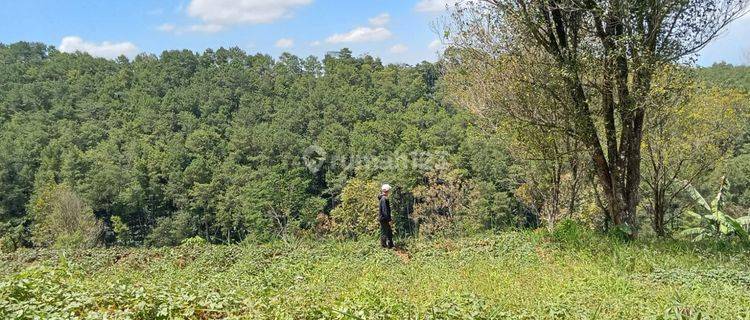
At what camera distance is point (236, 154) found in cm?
7062

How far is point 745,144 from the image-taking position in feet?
169

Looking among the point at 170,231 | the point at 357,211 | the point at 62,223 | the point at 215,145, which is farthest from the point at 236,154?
the point at 357,211

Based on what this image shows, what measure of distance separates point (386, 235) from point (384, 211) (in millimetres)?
516

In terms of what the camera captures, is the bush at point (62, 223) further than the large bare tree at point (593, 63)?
Yes

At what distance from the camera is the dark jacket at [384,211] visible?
33.2 ft

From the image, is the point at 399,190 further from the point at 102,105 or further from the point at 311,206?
the point at 102,105

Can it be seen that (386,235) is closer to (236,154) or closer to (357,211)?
(357,211)

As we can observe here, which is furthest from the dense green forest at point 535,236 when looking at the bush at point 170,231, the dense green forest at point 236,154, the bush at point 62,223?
the bush at point 170,231

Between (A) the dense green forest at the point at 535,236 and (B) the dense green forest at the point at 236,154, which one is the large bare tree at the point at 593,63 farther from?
(B) the dense green forest at the point at 236,154

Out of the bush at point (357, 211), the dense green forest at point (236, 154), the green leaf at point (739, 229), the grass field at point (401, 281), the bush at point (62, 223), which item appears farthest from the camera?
the dense green forest at point (236, 154)

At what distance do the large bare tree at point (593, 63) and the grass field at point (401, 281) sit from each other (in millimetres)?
1877

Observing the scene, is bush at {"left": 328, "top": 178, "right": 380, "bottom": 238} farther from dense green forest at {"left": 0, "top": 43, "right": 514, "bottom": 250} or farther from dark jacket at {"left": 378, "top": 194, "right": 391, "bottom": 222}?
dark jacket at {"left": 378, "top": 194, "right": 391, "bottom": 222}

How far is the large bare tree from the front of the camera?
28.8 ft

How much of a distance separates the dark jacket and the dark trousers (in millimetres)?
86
